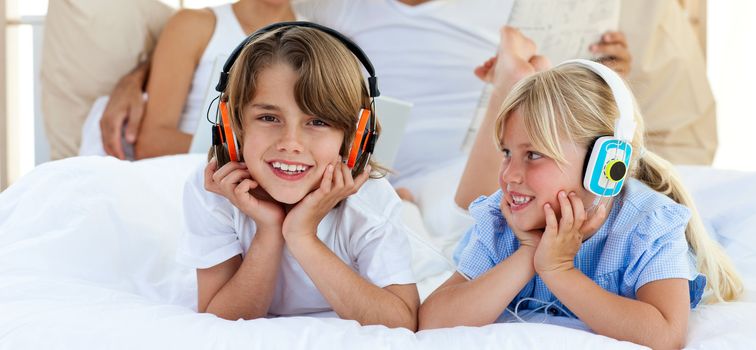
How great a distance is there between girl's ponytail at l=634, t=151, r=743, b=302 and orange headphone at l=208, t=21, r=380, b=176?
15.0 inches

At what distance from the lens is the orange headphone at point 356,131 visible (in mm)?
979

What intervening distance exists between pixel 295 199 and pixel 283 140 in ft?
0.25

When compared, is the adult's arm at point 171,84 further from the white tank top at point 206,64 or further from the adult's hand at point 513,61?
the adult's hand at point 513,61

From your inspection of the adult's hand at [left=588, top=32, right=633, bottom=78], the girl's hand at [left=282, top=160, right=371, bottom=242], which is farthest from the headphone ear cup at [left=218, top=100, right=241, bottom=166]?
the adult's hand at [left=588, top=32, right=633, bottom=78]

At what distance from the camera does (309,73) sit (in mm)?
968

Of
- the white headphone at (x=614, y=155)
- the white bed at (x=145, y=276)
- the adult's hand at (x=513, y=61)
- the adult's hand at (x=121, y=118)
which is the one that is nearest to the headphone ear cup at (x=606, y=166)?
the white headphone at (x=614, y=155)

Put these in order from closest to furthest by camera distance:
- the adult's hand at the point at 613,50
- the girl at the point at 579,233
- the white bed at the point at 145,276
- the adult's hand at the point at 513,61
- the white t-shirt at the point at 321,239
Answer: the white bed at the point at 145,276
the girl at the point at 579,233
the white t-shirt at the point at 321,239
the adult's hand at the point at 513,61
the adult's hand at the point at 613,50

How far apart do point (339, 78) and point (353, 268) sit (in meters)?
0.27

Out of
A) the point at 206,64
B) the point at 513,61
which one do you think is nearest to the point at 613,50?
the point at 513,61

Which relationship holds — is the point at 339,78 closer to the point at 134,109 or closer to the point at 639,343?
the point at 639,343

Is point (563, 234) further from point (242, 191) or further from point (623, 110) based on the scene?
point (242, 191)

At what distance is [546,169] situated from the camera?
0.95 meters

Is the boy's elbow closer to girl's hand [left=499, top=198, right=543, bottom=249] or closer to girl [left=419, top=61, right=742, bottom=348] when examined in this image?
girl [left=419, top=61, right=742, bottom=348]

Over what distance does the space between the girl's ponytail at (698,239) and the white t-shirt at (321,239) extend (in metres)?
0.35
